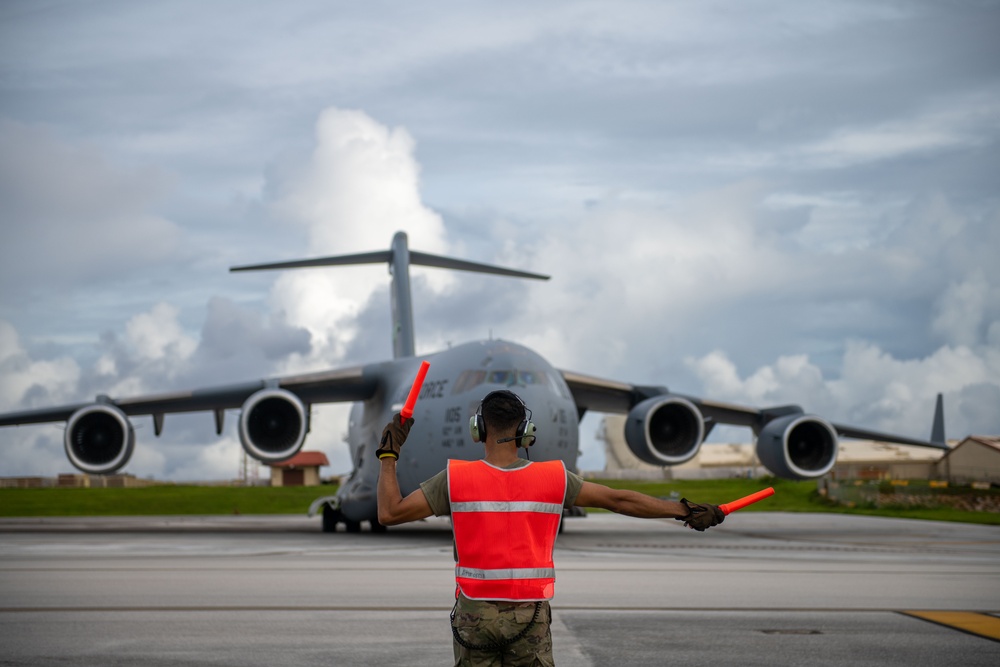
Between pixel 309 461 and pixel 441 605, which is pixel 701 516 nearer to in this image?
pixel 441 605

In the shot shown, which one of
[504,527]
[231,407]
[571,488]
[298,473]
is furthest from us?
[298,473]

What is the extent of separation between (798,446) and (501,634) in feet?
71.3

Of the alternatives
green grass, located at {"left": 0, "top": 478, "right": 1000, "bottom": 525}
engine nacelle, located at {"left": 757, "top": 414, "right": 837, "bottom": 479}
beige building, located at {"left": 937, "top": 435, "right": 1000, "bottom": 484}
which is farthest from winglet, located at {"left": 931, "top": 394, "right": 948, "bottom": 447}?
beige building, located at {"left": 937, "top": 435, "right": 1000, "bottom": 484}

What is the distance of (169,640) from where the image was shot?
7.93 metres

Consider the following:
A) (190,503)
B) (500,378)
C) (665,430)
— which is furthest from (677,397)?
(190,503)

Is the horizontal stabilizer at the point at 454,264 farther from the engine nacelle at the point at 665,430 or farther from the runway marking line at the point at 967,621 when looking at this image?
the runway marking line at the point at 967,621

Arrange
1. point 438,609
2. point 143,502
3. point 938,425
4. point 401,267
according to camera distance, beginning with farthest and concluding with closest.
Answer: point 143,502 → point 938,425 → point 401,267 → point 438,609

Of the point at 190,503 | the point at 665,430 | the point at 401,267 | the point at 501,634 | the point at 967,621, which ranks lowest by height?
the point at 967,621

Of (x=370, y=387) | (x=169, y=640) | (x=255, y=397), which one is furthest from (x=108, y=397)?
(x=169, y=640)

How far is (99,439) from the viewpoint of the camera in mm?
23891

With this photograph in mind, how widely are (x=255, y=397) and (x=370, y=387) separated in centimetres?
302

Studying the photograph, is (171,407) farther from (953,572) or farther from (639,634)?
(639,634)

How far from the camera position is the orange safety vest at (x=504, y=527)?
13.6 ft

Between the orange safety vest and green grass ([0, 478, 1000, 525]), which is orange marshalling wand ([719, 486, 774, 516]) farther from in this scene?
green grass ([0, 478, 1000, 525])
